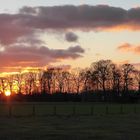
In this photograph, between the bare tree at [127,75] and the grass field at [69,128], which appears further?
the bare tree at [127,75]

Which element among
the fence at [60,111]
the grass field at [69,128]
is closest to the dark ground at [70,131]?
the grass field at [69,128]

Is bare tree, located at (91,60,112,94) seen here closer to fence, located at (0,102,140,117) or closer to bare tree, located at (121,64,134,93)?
bare tree, located at (121,64,134,93)

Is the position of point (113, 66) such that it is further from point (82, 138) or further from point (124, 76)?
point (82, 138)

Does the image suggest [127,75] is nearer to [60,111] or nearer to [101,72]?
[101,72]

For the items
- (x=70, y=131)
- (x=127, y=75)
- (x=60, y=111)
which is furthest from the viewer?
(x=127, y=75)

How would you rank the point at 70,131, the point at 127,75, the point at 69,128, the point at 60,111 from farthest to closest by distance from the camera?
the point at 127,75 → the point at 60,111 → the point at 69,128 → the point at 70,131

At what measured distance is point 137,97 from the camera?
132 metres

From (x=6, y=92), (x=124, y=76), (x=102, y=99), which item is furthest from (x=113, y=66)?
(x=6, y=92)

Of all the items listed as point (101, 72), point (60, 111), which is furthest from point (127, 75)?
point (60, 111)

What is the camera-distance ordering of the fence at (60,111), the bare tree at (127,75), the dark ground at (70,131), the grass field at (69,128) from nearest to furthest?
the dark ground at (70,131), the grass field at (69,128), the fence at (60,111), the bare tree at (127,75)

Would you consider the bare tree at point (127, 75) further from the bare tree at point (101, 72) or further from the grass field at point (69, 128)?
the grass field at point (69, 128)

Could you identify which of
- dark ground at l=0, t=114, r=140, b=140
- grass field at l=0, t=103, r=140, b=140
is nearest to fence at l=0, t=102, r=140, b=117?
grass field at l=0, t=103, r=140, b=140

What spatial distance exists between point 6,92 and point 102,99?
4638 centimetres

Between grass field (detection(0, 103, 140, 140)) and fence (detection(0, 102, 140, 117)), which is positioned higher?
fence (detection(0, 102, 140, 117))
